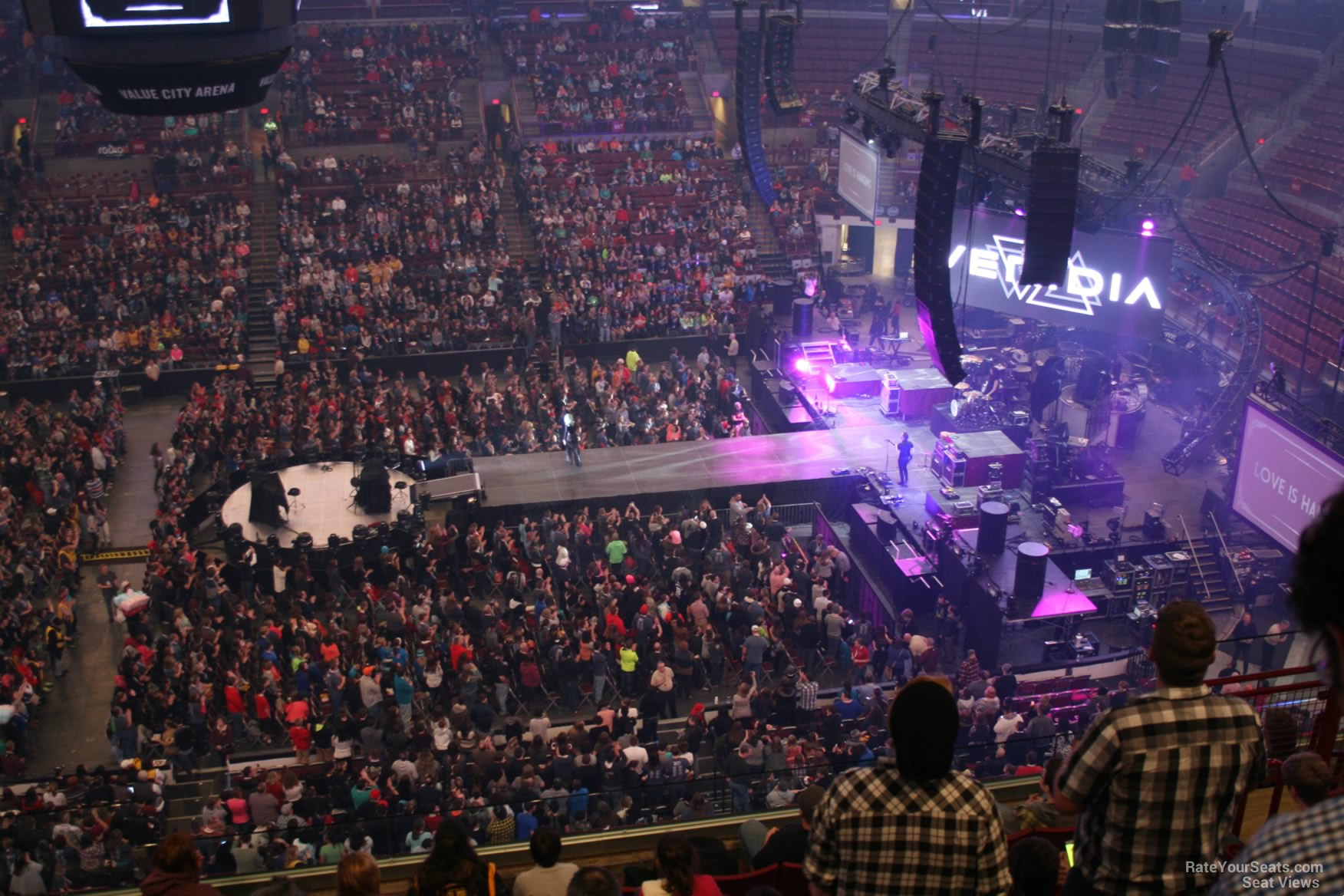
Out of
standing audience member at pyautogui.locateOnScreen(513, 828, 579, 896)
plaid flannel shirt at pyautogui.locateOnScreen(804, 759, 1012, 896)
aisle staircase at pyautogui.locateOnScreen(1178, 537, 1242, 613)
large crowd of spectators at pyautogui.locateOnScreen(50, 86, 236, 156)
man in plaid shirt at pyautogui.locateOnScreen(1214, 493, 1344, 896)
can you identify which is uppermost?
man in plaid shirt at pyautogui.locateOnScreen(1214, 493, 1344, 896)

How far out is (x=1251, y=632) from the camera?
15.7 metres

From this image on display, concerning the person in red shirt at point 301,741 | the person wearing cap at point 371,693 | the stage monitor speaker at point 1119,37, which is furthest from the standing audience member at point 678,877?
the stage monitor speaker at point 1119,37

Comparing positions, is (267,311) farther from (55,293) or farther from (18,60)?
(18,60)

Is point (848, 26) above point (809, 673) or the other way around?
above

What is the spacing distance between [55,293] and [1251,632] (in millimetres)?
22184

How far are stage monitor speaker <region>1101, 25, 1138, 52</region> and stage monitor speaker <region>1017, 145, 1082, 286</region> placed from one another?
9.27 metres

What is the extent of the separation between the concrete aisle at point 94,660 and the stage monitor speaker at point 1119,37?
63.1ft

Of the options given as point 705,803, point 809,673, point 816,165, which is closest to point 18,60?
point 816,165

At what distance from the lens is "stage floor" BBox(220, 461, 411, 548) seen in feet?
57.8

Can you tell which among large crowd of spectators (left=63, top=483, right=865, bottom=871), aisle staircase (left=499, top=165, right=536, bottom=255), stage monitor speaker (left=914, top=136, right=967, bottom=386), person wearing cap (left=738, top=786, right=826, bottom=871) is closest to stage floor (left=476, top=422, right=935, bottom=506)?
large crowd of spectators (left=63, top=483, right=865, bottom=871)

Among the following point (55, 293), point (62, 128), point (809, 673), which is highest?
point (62, 128)

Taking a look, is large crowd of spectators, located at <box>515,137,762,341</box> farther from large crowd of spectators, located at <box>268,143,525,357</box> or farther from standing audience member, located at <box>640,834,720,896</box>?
standing audience member, located at <box>640,834,720,896</box>

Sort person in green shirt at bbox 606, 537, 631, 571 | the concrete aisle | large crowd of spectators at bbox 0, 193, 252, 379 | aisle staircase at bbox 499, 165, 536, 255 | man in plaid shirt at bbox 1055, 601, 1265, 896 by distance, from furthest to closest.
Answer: aisle staircase at bbox 499, 165, 536, 255 < large crowd of spectators at bbox 0, 193, 252, 379 < person in green shirt at bbox 606, 537, 631, 571 < the concrete aisle < man in plaid shirt at bbox 1055, 601, 1265, 896

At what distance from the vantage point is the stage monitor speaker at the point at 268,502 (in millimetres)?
17641
